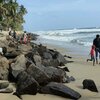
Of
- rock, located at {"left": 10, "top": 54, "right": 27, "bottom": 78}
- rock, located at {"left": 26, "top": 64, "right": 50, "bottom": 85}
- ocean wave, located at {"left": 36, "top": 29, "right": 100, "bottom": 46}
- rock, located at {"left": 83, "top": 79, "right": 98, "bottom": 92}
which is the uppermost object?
rock, located at {"left": 10, "top": 54, "right": 27, "bottom": 78}

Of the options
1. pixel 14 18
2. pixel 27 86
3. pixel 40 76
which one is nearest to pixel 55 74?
pixel 40 76

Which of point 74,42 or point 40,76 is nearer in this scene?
point 40,76

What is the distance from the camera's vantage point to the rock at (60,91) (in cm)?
870

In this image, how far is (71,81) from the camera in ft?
36.3

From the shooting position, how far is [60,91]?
8.79m

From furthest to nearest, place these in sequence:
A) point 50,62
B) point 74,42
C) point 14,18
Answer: point 14,18 → point 74,42 → point 50,62

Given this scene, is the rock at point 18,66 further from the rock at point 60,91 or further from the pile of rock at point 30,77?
the rock at point 60,91

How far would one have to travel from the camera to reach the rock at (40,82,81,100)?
8.70m

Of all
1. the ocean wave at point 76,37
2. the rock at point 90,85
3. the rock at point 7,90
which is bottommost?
the ocean wave at point 76,37

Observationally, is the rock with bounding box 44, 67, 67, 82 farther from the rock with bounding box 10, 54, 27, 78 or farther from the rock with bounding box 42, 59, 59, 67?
the rock with bounding box 42, 59, 59, 67

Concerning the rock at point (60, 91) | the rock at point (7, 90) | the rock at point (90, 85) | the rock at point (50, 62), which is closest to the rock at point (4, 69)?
the rock at point (7, 90)

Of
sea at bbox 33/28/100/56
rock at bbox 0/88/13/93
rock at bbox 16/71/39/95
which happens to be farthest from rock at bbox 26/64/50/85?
Answer: sea at bbox 33/28/100/56

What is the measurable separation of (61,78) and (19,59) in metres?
1.45

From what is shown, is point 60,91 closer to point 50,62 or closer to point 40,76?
point 40,76
